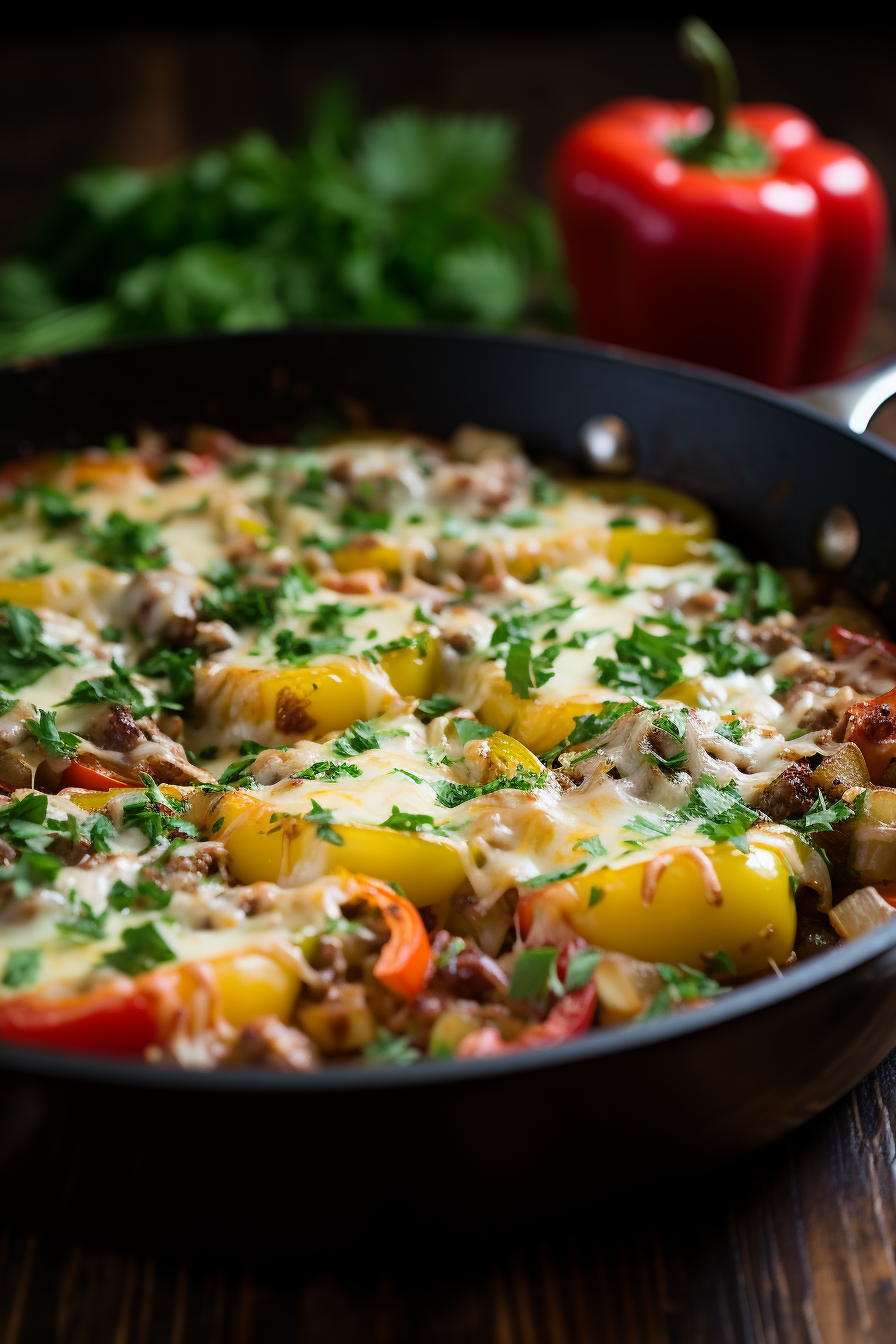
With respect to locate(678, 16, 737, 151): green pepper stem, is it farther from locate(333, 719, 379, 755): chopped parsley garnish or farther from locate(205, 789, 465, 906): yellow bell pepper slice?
locate(205, 789, 465, 906): yellow bell pepper slice

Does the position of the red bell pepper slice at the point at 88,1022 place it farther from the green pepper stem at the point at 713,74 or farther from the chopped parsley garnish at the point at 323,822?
the green pepper stem at the point at 713,74

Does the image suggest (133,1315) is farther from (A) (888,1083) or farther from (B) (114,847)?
(A) (888,1083)

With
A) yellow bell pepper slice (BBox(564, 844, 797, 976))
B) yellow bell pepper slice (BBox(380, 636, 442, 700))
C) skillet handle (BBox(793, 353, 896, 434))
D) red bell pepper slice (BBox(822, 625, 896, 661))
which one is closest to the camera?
yellow bell pepper slice (BBox(564, 844, 797, 976))

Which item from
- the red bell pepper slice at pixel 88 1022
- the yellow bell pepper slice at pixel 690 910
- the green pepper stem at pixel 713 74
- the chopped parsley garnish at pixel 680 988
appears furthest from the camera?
the green pepper stem at pixel 713 74

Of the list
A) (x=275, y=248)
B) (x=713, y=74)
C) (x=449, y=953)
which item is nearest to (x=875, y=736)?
(x=449, y=953)

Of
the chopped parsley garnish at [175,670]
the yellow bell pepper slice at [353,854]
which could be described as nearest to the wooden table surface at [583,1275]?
the yellow bell pepper slice at [353,854]

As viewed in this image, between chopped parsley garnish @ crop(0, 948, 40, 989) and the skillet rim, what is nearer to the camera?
the skillet rim

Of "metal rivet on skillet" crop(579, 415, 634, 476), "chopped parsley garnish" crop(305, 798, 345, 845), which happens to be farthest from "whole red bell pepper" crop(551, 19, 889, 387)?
"chopped parsley garnish" crop(305, 798, 345, 845)
